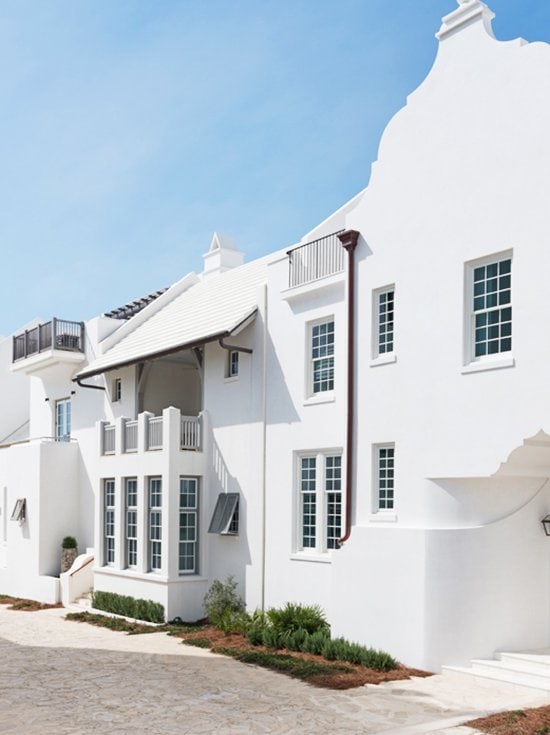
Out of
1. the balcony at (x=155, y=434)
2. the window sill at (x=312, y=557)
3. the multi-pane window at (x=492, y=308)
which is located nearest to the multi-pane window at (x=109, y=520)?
the balcony at (x=155, y=434)

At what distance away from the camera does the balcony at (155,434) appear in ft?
72.7

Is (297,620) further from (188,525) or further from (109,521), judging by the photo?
(109,521)

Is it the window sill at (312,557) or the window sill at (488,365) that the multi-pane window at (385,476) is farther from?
the window sill at (488,365)

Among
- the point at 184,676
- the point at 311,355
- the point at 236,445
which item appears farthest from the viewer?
the point at 236,445

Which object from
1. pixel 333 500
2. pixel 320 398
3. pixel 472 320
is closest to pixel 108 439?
pixel 320 398

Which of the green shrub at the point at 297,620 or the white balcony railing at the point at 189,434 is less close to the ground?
the white balcony railing at the point at 189,434

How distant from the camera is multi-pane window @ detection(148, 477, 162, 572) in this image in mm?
22516

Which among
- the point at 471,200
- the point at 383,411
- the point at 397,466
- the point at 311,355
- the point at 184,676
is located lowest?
the point at 184,676

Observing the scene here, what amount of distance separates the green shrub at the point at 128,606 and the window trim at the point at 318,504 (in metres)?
4.59

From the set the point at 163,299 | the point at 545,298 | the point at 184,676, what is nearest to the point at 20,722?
the point at 184,676

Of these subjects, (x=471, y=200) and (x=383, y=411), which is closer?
(x=471, y=200)

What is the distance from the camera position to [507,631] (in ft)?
50.0

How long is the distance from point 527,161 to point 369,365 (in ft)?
16.6

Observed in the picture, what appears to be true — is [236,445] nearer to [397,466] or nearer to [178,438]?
[178,438]
